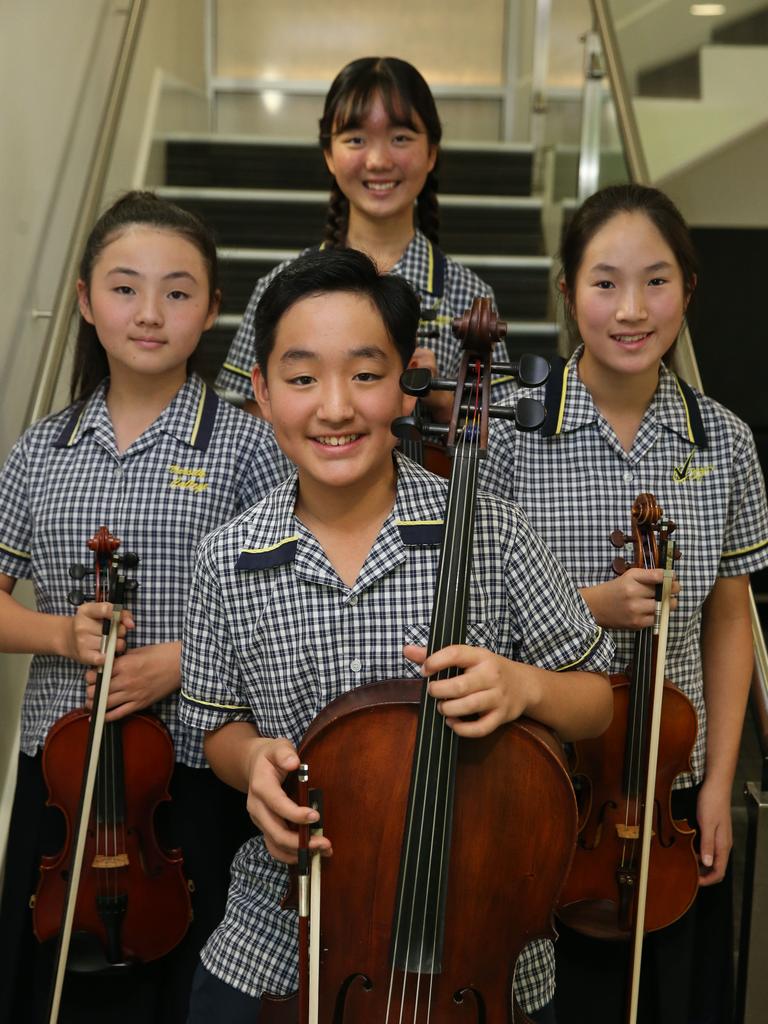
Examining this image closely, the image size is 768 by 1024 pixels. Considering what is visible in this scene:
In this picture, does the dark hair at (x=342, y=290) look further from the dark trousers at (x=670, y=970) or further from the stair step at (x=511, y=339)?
the stair step at (x=511, y=339)

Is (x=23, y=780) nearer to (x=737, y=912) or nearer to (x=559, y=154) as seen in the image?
(x=737, y=912)

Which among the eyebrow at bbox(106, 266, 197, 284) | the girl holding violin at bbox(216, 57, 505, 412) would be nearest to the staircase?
the girl holding violin at bbox(216, 57, 505, 412)

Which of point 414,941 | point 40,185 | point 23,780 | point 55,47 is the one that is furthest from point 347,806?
point 55,47

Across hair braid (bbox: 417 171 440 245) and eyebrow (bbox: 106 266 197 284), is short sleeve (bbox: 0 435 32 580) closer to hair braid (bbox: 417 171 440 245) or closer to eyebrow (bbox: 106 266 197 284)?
eyebrow (bbox: 106 266 197 284)

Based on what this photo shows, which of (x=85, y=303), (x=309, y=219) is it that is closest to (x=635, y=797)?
(x=85, y=303)

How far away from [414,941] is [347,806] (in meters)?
0.14

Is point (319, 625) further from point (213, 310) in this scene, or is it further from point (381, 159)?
point (381, 159)

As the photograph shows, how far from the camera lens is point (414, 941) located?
1.11 m

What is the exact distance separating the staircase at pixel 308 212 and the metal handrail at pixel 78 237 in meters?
0.49

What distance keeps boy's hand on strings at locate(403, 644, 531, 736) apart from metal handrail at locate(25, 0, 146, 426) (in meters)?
1.31

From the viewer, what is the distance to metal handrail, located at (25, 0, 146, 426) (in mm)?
2250

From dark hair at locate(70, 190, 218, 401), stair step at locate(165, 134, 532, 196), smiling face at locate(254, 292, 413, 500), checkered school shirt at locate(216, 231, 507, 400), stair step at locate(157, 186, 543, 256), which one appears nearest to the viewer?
smiling face at locate(254, 292, 413, 500)

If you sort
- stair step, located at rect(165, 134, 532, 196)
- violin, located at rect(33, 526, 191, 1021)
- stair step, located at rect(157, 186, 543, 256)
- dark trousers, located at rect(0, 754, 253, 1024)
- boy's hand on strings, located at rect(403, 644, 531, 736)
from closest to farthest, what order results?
boy's hand on strings, located at rect(403, 644, 531, 736) → violin, located at rect(33, 526, 191, 1021) → dark trousers, located at rect(0, 754, 253, 1024) → stair step, located at rect(157, 186, 543, 256) → stair step, located at rect(165, 134, 532, 196)

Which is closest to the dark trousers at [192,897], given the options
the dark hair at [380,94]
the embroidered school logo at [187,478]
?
the embroidered school logo at [187,478]
